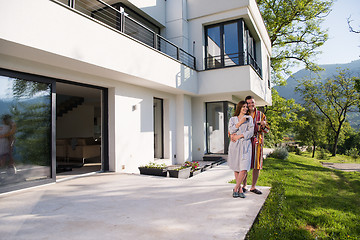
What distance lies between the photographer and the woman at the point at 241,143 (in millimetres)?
3463

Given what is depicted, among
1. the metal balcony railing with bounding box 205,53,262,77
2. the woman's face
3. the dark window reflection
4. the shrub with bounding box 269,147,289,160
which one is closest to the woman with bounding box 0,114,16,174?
the dark window reflection

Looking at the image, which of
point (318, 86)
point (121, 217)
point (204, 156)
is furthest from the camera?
point (318, 86)

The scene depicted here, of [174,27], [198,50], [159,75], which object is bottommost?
[159,75]

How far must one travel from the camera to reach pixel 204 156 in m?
9.77

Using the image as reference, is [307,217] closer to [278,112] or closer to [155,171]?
[155,171]

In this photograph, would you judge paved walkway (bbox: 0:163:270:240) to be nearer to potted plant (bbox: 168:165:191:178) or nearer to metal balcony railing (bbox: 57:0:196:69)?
potted plant (bbox: 168:165:191:178)

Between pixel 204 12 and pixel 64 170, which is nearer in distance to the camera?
pixel 64 170

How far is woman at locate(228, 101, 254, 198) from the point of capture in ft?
11.4

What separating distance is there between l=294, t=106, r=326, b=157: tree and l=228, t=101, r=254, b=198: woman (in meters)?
26.2

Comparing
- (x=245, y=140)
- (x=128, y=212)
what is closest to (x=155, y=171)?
(x=128, y=212)

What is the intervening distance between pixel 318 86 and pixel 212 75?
24017 millimetres

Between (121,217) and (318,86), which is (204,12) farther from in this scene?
(318,86)

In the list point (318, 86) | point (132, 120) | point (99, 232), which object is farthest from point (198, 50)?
point (318, 86)

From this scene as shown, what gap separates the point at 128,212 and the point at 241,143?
6.46ft
